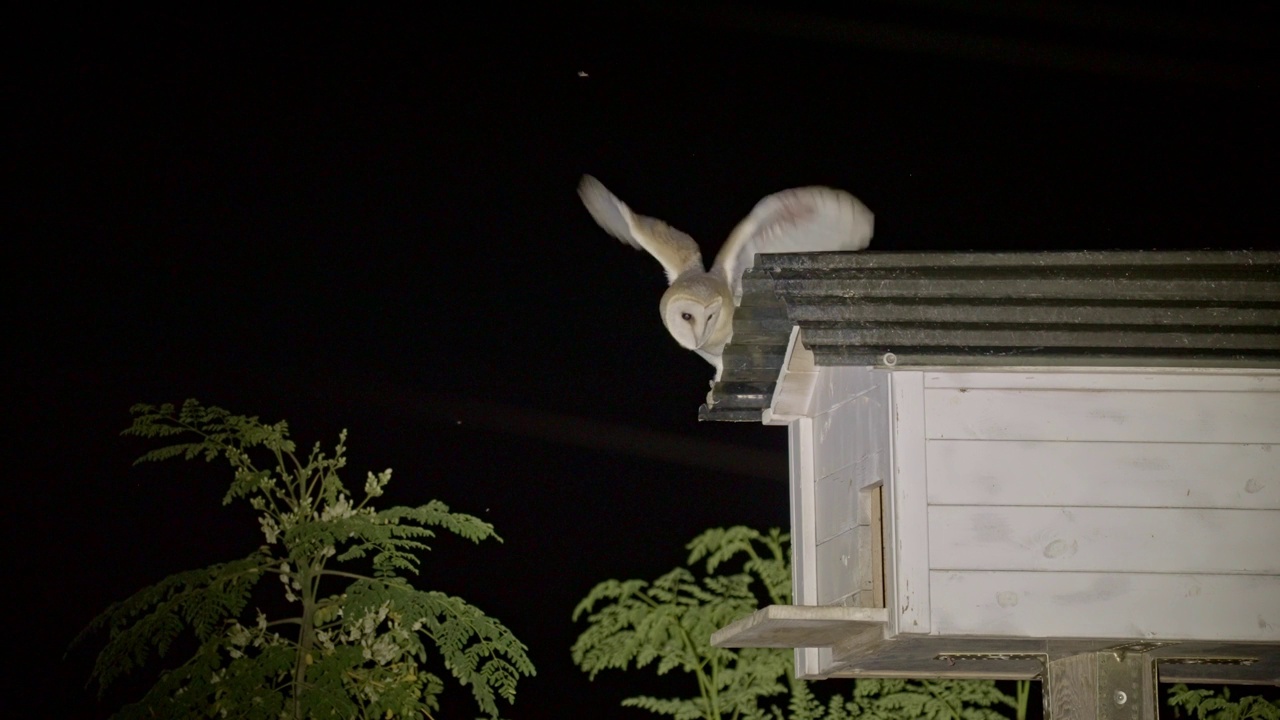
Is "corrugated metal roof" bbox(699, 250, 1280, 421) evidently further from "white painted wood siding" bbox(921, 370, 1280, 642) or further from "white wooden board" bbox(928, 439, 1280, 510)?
"white wooden board" bbox(928, 439, 1280, 510)

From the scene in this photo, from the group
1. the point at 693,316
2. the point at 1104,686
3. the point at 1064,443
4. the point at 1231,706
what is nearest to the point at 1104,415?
the point at 1064,443

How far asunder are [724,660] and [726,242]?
1649 millimetres

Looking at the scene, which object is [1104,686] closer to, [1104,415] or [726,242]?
[1104,415]

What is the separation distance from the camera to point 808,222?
11.2ft

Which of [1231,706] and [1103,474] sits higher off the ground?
[1103,474]

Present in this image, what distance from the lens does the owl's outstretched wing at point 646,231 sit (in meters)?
3.95

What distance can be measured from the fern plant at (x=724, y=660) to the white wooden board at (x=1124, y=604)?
1850mm

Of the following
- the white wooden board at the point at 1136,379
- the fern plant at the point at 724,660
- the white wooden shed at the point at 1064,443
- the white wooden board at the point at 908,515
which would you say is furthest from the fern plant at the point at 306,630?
the white wooden board at the point at 1136,379

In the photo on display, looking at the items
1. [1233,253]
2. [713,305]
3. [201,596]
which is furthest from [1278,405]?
[201,596]

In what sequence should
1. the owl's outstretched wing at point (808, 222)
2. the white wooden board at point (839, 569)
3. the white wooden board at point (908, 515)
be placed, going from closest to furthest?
the white wooden board at point (908, 515), the white wooden board at point (839, 569), the owl's outstretched wing at point (808, 222)

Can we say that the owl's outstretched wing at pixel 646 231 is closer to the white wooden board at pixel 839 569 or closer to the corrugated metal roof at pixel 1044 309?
the white wooden board at pixel 839 569

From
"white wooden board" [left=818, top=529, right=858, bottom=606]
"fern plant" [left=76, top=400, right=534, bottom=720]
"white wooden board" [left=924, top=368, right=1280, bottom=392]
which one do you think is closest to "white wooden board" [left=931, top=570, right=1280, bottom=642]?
"white wooden board" [left=924, top=368, right=1280, bottom=392]

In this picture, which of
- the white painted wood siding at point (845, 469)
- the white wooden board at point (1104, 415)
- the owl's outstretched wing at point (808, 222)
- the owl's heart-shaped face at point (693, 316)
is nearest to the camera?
the white wooden board at point (1104, 415)

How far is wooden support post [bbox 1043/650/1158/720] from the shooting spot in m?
2.97
